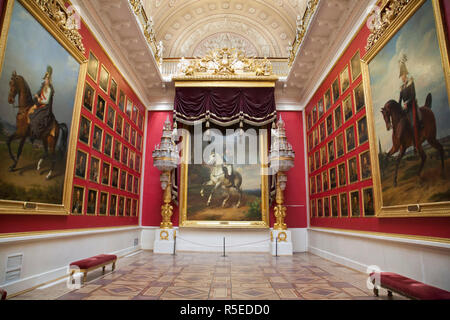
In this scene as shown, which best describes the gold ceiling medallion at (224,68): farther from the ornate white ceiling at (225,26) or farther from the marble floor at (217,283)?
the marble floor at (217,283)

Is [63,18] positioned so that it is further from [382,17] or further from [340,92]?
[340,92]

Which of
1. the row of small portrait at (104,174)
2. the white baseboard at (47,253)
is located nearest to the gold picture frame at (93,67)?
the row of small portrait at (104,174)

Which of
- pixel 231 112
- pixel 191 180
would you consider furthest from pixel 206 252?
pixel 231 112

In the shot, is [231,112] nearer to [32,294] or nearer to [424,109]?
[424,109]

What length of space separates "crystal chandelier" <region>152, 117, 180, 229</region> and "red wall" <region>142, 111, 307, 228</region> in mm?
935

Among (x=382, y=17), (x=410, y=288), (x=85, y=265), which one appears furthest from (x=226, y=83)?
(x=410, y=288)

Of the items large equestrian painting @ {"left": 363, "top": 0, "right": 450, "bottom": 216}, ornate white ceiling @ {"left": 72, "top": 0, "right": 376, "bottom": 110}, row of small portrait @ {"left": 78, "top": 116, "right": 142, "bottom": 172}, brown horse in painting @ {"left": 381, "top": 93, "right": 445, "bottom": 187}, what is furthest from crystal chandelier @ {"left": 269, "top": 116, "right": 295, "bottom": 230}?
row of small portrait @ {"left": 78, "top": 116, "right": 142, "bottom": 172}

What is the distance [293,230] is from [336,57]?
7.25 metres

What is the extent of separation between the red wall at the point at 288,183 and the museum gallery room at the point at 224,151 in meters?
0.06

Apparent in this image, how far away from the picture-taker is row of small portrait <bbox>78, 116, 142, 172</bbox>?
7645mm

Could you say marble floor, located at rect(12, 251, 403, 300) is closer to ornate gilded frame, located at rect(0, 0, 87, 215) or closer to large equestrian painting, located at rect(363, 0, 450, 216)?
ornate gilded frame, located at rect(0, 0, 87, 215)

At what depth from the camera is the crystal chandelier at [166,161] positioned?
11422 millimetres

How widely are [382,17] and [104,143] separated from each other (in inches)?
327

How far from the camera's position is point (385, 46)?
250 inches
